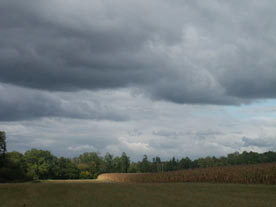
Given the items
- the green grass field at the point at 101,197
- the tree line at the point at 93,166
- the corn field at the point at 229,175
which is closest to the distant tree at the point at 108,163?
the tree line at the point at 93,166

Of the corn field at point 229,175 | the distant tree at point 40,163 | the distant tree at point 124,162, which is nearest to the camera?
the corn field at point 229,175

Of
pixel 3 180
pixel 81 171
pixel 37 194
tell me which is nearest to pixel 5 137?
pixel 3 180

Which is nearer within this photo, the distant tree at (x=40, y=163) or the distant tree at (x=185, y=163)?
the distant tree at (x=40, y=163)

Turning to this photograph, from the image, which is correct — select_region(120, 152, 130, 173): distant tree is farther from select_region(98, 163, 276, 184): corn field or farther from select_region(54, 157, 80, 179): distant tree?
select_region(98, 163, 276, 184): corn field

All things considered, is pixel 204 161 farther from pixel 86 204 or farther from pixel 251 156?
pixel 86 204

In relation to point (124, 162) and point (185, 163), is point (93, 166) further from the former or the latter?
point (185, 163)

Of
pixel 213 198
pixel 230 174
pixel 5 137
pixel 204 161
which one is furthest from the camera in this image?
pixel 204 161

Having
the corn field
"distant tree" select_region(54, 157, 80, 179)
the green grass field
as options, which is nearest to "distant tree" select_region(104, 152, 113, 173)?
"distant tree" select_region(54, 157, 80, 179)

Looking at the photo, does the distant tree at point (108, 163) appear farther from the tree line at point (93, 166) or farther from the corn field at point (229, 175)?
the corn field at point (229, 175)

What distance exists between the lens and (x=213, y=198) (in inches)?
833

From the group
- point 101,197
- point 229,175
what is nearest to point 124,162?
point 229,175

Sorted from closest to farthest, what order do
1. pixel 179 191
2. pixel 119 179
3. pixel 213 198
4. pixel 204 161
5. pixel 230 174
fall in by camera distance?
1. pixel 213 198
2. pixel 179 191
3. pixel 230 174
4. pixel 119 179
5. pixel 204 161

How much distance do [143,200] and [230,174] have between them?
2598 cm

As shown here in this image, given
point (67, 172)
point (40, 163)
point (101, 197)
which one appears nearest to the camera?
point (101, 197)
